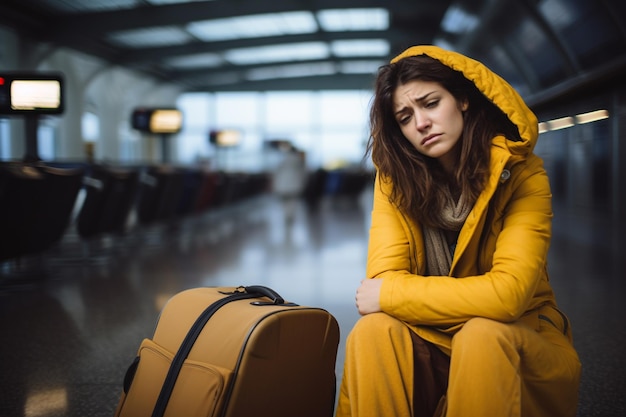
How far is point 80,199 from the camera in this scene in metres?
7.49

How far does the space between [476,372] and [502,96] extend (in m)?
0.70

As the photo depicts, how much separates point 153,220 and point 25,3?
10.9 m

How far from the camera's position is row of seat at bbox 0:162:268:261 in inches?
196

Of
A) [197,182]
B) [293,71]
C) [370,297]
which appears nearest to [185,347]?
[370,297]

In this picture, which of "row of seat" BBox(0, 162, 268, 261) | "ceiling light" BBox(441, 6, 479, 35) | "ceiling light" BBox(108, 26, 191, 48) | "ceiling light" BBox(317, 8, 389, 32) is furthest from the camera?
"ceiling light" BBox(108, 26, 191, 48)

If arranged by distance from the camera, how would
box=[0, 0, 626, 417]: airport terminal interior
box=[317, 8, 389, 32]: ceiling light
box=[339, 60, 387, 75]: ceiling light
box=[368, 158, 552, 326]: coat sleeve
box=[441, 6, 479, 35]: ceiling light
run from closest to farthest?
1. box=[368, 158, 552, 326]: coat sleeve
2. box=[0, 0, 626, 417]: airport terminal interior
3. box=[441, 6, 479, 35]: ceiling light
4. box=[317, 8, 389, 32]: ceiling light
5. box=[339, 60, 387, 75]: ceiling light

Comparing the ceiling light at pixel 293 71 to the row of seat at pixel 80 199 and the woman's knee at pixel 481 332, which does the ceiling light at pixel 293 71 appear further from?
the woman's knee at pixel 481 332

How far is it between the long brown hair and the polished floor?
1.01 metres

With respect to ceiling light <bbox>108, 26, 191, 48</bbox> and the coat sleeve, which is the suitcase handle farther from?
ceiling light <bbox>108, 26, 191, 48</bbox>

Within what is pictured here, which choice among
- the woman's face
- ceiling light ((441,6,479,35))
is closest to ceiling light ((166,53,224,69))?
ceiling light ((441,6,479,35))

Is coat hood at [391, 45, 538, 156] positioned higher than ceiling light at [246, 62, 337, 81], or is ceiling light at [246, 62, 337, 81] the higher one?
ceiling light at [246, 62, 337, 81]

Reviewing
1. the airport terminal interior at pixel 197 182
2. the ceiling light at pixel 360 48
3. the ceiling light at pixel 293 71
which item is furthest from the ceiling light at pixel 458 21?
the ceiling light at pixel 293 71

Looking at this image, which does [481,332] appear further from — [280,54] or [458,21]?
[280,54]

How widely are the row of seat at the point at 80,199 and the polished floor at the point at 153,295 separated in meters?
0.36
